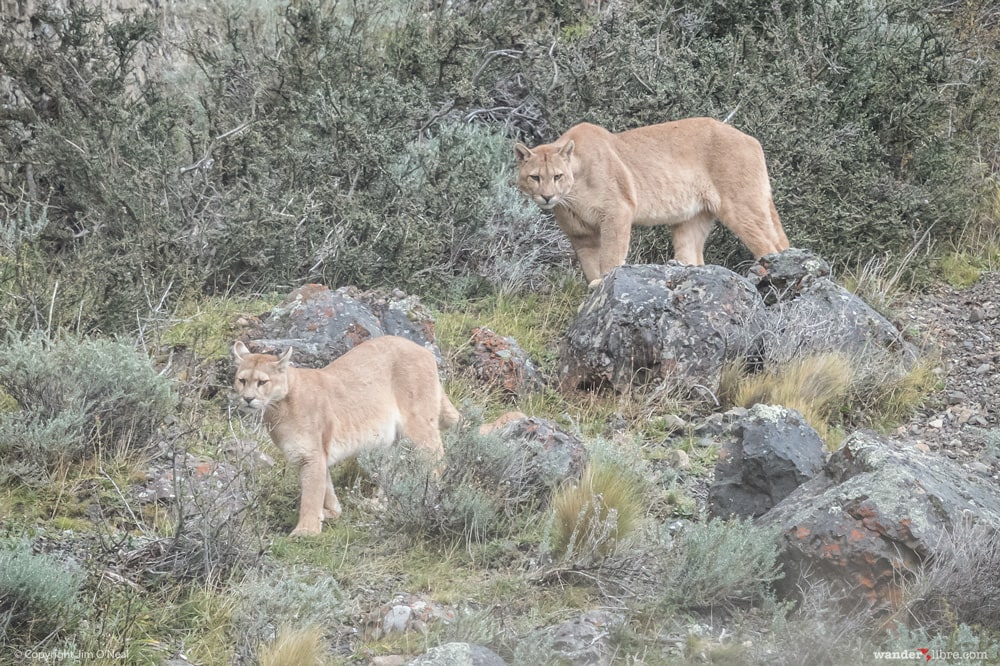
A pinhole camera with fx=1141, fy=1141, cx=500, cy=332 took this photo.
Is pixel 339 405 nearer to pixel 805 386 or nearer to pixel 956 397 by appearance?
pixel 805 386

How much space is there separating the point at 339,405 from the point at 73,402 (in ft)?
4.61

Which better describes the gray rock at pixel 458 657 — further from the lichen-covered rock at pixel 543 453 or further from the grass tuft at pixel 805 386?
the grass tuft at pixel 805 386

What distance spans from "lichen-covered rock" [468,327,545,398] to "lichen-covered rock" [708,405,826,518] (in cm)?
237

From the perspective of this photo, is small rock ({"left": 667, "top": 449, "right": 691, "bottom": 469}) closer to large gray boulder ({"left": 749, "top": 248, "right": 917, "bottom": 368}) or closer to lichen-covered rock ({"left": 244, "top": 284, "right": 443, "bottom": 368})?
large gray boulder ({"left": 749, "top": 248, "right": 917, "bottom": 368})

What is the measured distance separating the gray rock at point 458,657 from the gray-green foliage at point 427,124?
170 inches

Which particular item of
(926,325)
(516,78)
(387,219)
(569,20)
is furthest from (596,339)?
(569,20)

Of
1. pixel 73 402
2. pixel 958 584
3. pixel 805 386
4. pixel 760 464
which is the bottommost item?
pixel 805 386

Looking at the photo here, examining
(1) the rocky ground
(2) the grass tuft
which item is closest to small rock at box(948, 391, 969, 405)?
(1) the rocky ground

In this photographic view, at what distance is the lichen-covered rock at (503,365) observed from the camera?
7.95m

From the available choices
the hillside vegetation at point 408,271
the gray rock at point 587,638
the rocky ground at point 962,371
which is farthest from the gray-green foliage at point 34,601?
the rocky ground at point 962,371

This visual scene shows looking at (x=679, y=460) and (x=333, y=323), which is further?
(x=333, y=323)

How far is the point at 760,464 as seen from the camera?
5.65 m

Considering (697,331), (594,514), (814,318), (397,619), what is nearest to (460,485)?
(594,514)

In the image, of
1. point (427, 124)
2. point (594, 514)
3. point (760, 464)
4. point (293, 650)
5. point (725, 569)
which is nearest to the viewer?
point (293, 650)
